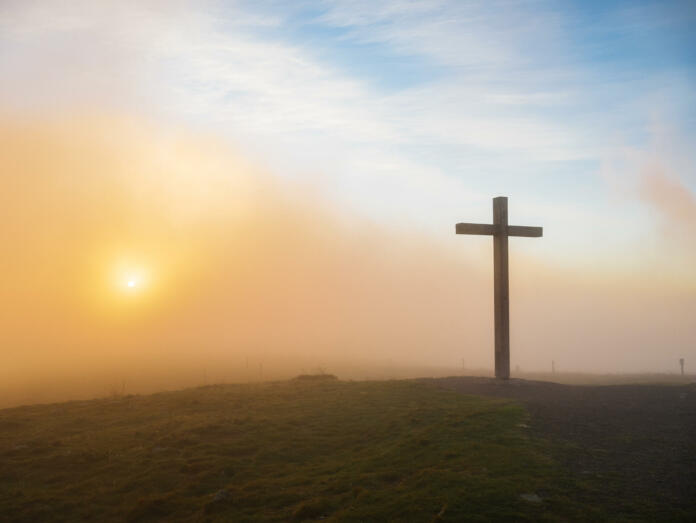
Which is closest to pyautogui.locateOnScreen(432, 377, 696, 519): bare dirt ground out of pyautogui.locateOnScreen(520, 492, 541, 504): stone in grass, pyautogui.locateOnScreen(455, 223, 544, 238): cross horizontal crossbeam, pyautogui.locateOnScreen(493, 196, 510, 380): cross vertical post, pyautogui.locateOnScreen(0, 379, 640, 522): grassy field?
pyautogui.locateOnScreen(0, 379, 640, 522): grassy field

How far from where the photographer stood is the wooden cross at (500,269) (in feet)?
62.4

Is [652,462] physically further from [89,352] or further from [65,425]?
[89,352]

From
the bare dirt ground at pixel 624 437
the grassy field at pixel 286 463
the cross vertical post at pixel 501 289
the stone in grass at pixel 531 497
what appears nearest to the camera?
the stone in grass at pixel 531 497

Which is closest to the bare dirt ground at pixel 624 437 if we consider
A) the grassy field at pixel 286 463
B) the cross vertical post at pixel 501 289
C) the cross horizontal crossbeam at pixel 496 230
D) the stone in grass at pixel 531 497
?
the grassy field at pixel 286 463

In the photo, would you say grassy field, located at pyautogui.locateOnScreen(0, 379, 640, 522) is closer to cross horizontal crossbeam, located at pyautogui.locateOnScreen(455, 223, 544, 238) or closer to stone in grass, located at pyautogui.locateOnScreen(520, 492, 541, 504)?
stone in grass, located at pyautogui.locateOnScreen(520, 492, 541, 504)

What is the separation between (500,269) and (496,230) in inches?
56.7

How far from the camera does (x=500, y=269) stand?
64.1ft

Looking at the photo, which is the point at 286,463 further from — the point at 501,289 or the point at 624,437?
the point at 501,289

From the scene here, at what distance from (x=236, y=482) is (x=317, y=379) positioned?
12.1 m

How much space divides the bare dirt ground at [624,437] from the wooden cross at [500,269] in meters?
1.72

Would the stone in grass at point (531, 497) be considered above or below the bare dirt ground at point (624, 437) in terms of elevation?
below

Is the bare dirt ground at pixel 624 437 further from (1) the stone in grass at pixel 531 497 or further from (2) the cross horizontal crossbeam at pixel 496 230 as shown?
(2) the cross horizontal crossbeam at pixel 496 230

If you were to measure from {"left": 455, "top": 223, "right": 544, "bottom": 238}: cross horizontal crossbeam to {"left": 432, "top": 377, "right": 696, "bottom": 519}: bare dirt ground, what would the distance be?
5603 mm

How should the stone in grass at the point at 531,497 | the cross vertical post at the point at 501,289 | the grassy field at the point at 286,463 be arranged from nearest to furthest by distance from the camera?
the stone in grass at the point at 531,497
the grassy field at the point at 286,463
the cross vertical post at the point at 501,289
